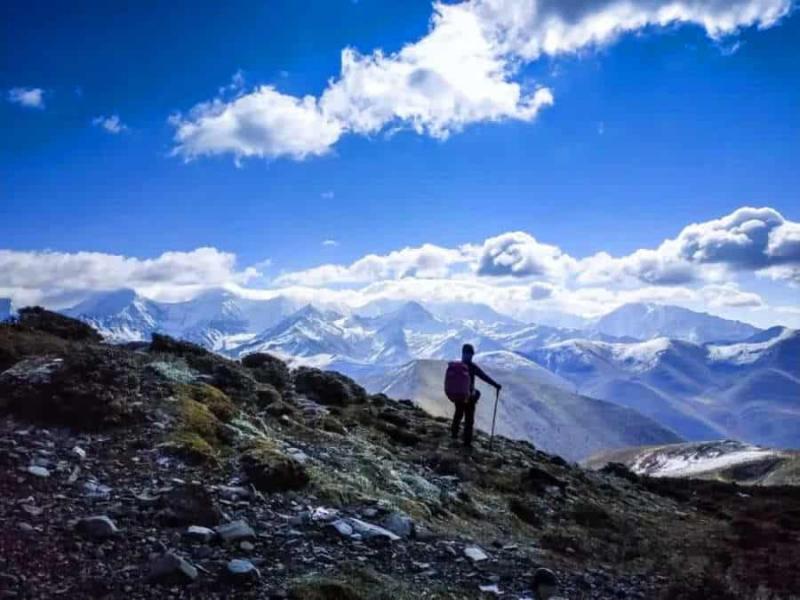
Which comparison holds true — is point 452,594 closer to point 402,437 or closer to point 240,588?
point 240,588

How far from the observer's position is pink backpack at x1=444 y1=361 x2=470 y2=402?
26203 mm

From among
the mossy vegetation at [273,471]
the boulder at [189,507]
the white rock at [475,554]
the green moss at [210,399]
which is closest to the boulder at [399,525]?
the white rock at [475,554]

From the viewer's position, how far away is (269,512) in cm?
1309

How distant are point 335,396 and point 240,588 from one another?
2343cm

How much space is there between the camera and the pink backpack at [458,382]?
26.2m

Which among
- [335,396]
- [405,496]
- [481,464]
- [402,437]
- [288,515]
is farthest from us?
[335,396]

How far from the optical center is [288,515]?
1318 centimetres

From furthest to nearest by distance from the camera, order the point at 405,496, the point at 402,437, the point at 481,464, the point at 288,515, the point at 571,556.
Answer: the point at 402,437, the point at 481,464, the point at 405,496, the point at 571,556, the point at 288,515

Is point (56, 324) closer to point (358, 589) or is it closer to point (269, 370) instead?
point (269, 370)

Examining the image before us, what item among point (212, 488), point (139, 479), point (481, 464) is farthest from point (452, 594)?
point (481, 464)

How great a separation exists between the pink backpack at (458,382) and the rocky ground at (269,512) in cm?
224

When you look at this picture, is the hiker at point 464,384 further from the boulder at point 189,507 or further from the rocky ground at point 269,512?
the boulder at point 189,507

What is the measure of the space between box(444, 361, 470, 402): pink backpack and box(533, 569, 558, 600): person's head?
557 inches

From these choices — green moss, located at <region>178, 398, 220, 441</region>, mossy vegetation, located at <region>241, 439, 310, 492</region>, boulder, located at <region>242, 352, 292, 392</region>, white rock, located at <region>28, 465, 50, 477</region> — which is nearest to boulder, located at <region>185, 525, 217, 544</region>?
mossy vegetation, located at <region>241, 439, 310, 492</region>
